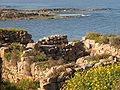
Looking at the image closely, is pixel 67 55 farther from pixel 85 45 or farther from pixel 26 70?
pixel 26 70

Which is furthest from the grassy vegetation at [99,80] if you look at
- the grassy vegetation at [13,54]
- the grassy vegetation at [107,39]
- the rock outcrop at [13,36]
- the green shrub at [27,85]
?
the rock outcrop at [13,36]

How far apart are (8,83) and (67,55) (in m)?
5.29

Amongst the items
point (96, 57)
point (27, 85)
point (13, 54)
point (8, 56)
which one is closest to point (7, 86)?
point (27, 85)

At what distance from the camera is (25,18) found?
115250mm

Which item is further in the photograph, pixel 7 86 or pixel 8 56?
pixel 8 56

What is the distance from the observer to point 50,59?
77.4 ft

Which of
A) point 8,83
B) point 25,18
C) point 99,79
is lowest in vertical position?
point 25,18

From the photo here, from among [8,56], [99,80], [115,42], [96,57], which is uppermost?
[99,80]

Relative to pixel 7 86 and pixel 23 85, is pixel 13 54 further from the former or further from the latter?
pixel 23 85

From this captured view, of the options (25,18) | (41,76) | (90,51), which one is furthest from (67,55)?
(25,18)

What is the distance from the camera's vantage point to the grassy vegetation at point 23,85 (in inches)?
838

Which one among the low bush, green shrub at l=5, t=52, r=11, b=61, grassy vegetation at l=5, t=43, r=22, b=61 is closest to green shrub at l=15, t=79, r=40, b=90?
grassy vegetation at l=5, t=43, r=22, b=61

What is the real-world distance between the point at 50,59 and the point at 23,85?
2423mm

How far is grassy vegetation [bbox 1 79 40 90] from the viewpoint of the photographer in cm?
2128
